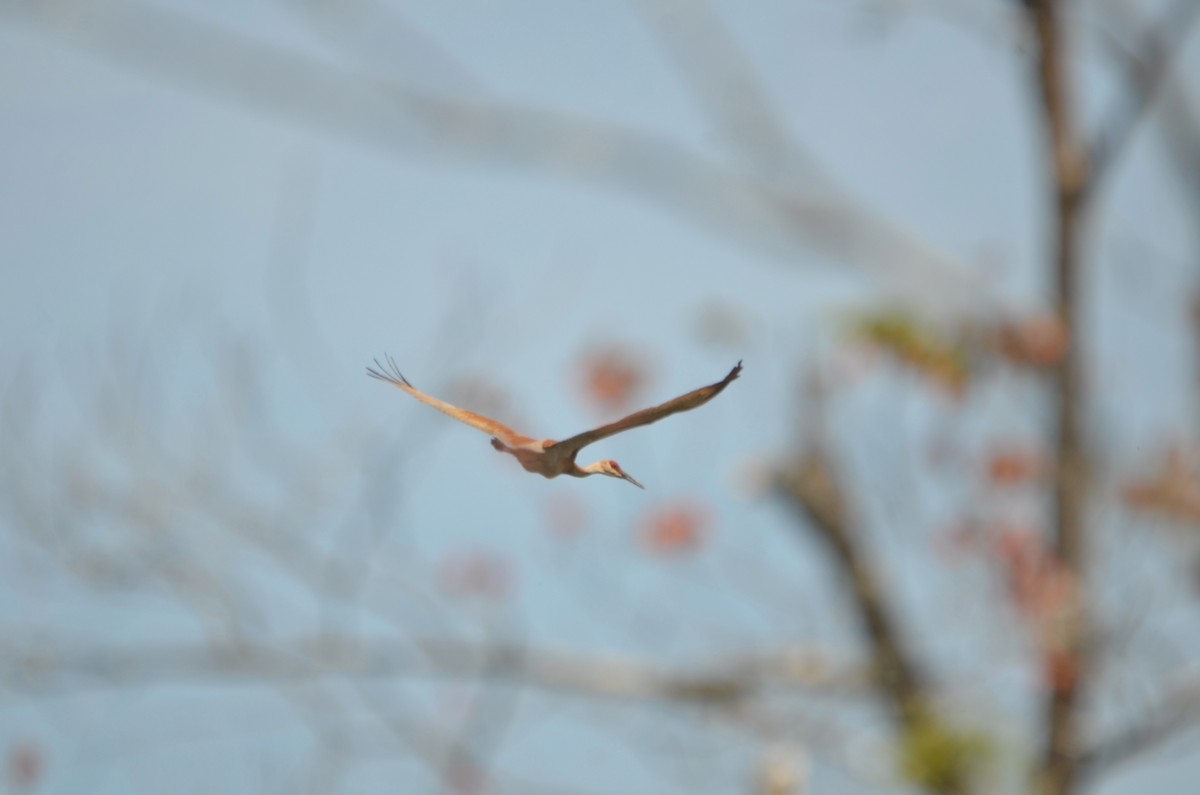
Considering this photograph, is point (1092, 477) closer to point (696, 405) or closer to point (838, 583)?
point (838, 583)

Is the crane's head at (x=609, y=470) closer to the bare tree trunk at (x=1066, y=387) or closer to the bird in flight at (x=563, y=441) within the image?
the bird in flight at (x=563, y=441)

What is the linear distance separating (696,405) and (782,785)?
10.4ft

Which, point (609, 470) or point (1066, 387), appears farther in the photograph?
point (1066, 387)

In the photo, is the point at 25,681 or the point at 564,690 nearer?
the point at 25,681

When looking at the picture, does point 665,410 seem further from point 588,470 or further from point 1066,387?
point 1066,387

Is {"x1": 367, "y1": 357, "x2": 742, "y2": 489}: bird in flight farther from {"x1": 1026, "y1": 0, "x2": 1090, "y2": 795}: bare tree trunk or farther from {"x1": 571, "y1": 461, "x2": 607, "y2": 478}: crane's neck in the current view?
{"x1": 1026, "y1": 0, "x2": 1090, "y2": 795}: bare tree trunk

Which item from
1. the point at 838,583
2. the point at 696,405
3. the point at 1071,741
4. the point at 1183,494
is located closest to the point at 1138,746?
the point at 1071,741

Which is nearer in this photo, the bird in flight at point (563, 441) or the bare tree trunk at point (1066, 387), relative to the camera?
the bird in flight at point (563, 441)

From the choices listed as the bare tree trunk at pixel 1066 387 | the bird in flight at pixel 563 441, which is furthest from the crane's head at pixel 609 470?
the bare tree trunk at pixel 1066 387

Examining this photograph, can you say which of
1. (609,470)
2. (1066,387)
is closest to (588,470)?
(609,470)

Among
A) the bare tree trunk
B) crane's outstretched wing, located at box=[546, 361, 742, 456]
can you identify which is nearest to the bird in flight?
crane's outstretched wing, located at box=[546, 361, 742, 456]

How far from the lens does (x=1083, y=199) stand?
18.2 ft

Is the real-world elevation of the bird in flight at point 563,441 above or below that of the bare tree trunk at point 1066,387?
below

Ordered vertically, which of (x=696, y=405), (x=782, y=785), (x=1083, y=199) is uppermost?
(x=1083, y=199)
